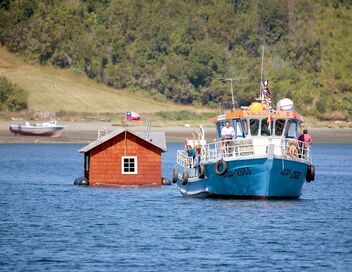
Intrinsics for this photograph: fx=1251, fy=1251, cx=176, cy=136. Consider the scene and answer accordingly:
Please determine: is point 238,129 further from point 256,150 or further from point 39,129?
point 39,129

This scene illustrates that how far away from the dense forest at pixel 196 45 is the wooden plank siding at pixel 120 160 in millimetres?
97437

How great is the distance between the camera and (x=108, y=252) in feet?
147

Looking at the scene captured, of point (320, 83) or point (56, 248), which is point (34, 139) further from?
point (56, 248)

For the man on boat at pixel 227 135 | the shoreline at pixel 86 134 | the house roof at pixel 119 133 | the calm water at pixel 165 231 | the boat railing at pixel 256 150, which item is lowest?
the calm water at pixel 165 231

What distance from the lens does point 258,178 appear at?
2325 inches

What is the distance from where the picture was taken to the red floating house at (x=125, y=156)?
72438 mm

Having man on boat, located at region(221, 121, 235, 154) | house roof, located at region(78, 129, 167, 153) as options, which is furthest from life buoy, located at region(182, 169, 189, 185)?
house roof, located at region(78, 129, 167, 153)

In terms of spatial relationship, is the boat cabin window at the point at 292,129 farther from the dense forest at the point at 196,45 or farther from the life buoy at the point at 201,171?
the dense forest at the point at 196,45

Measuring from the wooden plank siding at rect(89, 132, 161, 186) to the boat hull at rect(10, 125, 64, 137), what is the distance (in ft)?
238

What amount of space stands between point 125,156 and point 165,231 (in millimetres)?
21905

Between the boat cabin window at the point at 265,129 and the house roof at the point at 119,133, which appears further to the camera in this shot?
the house roof at the point at 119,133

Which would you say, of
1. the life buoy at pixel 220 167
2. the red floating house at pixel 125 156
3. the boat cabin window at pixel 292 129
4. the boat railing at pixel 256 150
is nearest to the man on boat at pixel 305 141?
the boat railing at pixel 256 150

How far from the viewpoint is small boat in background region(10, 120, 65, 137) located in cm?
14500

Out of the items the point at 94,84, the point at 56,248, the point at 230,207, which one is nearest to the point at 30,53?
the point at 94,84
